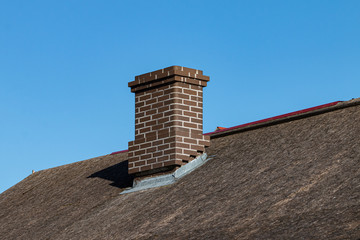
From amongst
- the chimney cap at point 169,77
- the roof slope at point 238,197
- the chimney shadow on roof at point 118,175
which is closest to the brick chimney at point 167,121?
the chimney cap at point 169,77

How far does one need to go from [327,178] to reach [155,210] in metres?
2.95

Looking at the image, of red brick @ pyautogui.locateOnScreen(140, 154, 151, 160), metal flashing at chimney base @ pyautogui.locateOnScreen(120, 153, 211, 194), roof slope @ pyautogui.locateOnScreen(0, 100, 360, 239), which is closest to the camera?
roof slope @ pyautogui.locateOnScreen(0, 100, 360, 239)

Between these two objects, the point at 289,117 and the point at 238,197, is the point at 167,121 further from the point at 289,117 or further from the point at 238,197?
the point at 238,197

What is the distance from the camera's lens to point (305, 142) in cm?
1211

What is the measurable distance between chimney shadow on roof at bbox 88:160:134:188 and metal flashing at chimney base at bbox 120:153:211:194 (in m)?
0.50

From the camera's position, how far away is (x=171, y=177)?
13562 millimetres

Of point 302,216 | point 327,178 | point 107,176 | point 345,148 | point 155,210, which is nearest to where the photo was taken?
point 302,216

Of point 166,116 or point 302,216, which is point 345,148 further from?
point 166,116

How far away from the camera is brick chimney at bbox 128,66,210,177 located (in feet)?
46.3

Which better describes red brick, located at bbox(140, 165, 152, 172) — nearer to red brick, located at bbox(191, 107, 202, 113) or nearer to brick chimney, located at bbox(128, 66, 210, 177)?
brick chimney, located at bbox(128, 66, 210, 177)

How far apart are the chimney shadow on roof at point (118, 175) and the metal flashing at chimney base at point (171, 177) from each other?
1.63 feet

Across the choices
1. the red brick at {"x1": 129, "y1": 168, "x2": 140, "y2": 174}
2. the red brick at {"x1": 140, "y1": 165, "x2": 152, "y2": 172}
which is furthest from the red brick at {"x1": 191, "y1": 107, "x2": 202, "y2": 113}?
the red brick at {"x1": 129, "y1": 168, "x2": 140, "y2": 174}

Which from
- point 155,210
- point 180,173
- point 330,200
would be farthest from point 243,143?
point 330,200

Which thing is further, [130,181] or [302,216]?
[130,181]
